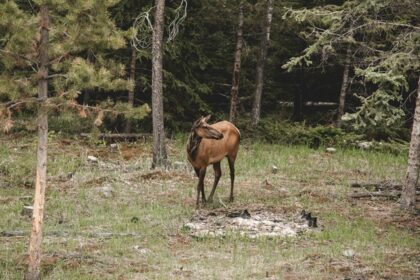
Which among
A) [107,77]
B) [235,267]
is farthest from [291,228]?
[107,77]

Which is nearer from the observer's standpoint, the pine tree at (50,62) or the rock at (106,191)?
the pine tree at (50,62)

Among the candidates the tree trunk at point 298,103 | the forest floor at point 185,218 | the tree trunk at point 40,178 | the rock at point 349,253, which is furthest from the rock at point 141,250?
the tree trunk at point 298,103

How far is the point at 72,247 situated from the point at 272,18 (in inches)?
726

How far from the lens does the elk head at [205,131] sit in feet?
43.6

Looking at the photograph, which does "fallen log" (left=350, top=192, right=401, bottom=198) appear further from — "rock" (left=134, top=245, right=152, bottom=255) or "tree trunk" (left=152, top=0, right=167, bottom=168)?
"rock" (left=134, top=245, right=152, bottom=255)

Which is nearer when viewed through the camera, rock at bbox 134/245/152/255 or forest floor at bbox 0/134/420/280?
forest floor at bbox 0/134/420/280

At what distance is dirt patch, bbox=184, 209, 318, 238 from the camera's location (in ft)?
37.2

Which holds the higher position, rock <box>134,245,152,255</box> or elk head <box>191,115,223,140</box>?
elk head <box>191,115,223,140</box>

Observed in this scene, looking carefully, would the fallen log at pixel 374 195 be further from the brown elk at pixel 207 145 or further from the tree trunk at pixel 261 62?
the tree trunk at pixel 261 62

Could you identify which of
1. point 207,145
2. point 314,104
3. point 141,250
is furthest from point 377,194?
point 314,104

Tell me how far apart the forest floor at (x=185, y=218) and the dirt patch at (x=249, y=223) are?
0.10 meters

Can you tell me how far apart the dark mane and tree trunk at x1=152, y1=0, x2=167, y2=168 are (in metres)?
3.91

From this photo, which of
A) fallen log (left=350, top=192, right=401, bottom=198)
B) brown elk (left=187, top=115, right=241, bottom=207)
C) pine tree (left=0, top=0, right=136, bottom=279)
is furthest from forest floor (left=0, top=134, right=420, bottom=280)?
pine tree (left=0, top=0, right=136, bottom=279)

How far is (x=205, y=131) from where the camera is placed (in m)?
13.4
